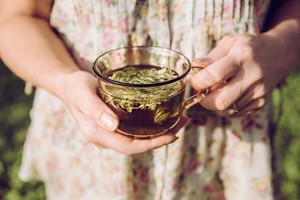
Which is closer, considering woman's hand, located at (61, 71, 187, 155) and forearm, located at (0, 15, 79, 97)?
woman's hand, located at (61, 71, 187, 155)

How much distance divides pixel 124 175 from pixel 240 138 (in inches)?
14.4

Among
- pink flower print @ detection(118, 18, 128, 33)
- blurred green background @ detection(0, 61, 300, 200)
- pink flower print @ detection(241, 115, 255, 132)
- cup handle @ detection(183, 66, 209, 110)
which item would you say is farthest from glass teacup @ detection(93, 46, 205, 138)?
blurred green background @ detection(0, 61, 300, 200)

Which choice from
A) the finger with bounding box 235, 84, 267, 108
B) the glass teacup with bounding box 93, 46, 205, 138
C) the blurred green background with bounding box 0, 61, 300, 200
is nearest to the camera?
the glass teacup with bounding box 93, 46, 205, 138

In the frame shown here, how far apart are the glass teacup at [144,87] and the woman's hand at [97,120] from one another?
2 cm

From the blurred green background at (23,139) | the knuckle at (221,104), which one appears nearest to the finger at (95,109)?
the knuckle at (221,104)

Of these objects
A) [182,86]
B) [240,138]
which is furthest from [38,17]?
[240,138]

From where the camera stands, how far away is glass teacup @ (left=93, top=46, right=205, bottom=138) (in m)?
0.97

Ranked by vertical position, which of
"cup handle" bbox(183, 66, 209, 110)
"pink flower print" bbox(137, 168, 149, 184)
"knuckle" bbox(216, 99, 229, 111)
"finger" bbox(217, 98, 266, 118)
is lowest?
"pink flower print" bbox(137, 168, 149, 184)

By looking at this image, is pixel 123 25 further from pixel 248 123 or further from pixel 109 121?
pixel 248 123

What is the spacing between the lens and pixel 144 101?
969 millimetres

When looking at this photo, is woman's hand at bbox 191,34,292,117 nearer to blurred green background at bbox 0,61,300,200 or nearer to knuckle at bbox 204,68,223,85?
knuckle at bbox 204,68,223,85

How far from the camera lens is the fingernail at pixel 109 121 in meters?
1.00

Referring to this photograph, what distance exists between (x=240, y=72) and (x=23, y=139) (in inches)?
78.9

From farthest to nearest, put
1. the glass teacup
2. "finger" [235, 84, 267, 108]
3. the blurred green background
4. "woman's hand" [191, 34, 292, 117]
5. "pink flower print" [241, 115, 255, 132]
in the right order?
the blurred green background
"pink flower print" [241, 115, 255, 132]
"finger" [235, 84, 267, 108]
"woman's hand" [191, 34, 292, 117]
the glass teacup
